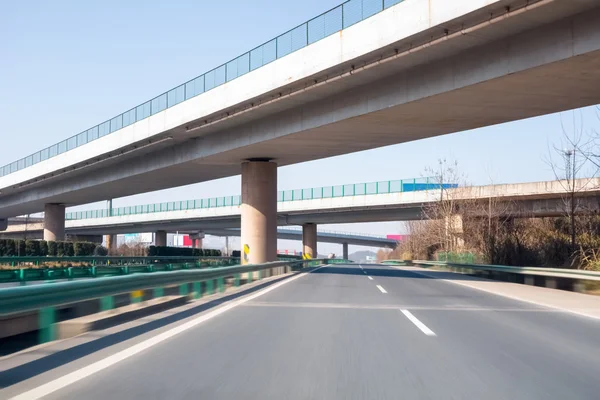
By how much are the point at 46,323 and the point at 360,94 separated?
618 inches

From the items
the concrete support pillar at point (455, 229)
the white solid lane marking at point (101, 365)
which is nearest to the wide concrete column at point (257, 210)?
the white solid lane marking at point (101, 365)

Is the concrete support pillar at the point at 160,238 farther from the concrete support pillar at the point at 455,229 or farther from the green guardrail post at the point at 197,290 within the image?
the green guardrail post at the point at 197,290

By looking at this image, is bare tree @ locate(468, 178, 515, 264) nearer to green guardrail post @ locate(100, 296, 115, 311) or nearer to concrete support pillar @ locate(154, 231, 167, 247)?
green guardrail post @ locate(100, 296, 115, 311)

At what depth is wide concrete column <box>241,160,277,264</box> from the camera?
103 ft

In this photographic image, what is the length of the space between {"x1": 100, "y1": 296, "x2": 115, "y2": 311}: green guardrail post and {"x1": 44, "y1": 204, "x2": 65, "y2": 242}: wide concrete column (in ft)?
145

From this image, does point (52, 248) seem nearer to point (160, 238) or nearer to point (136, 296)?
point (136, 296)

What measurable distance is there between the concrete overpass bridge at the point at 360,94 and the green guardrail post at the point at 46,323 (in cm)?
1259

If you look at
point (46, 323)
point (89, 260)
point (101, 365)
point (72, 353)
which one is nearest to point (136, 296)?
point (46, 323)

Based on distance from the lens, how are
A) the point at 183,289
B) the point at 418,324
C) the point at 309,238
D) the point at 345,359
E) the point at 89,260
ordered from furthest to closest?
the point at 309,238 < the point at 89,260 < the point at 183,289 < the point at 418,324 < the point at 345,359

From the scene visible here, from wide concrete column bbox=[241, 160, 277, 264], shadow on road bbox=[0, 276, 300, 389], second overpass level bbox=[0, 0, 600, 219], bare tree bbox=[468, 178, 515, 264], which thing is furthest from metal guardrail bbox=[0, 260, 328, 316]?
bare tree bbox=[468, 178, 515, 264]

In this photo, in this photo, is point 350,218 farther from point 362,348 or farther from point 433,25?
point 362,348

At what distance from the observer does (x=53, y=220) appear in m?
50.7

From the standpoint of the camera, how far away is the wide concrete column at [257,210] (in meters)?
31.3

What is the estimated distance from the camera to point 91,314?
9508 millimetres
